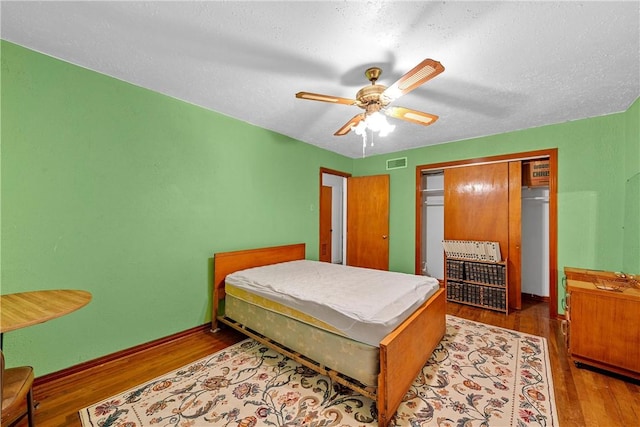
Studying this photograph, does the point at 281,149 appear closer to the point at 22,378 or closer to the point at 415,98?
the point at 415,98

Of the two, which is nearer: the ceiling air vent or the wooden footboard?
the wooden footboard

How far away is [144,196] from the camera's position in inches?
93.9

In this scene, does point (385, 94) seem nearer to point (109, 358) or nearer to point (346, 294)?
point (346, 294)

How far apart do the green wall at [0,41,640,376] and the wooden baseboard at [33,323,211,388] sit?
5 cm

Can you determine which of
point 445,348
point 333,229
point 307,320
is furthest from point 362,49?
point 333,229

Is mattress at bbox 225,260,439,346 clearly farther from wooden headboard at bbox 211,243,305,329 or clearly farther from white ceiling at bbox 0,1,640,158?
white ceiling at bbox 0,1,640,158

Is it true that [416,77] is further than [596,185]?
No

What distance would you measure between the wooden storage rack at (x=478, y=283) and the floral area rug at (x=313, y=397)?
3.58 ft

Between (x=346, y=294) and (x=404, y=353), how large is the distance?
1.92ft

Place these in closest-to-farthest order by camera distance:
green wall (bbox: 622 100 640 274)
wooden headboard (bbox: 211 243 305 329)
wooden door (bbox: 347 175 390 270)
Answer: green wall (bbox: 622 100 640 274) < wooden headboard (bbox: 211 243 305 329) < wooden door (bbox: 347 175 390 270)

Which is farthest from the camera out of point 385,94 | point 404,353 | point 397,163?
point 397,163

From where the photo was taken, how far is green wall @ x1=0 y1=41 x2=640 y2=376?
1.84 meters

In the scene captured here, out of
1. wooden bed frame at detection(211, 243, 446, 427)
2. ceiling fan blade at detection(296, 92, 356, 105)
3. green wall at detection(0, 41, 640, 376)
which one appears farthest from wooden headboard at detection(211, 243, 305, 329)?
ceiling fan blade at detection(296, 92, 356, 105)

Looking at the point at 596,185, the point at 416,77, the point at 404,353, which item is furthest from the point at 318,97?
the point at 596,185
